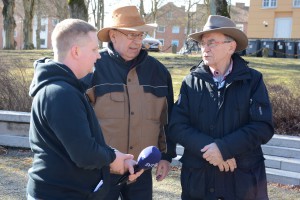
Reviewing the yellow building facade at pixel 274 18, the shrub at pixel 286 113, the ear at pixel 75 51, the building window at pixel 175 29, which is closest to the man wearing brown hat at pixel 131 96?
the ear at pixel 75 51

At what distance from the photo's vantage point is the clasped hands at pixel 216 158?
9.82 ft

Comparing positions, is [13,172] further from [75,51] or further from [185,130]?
[75,51]

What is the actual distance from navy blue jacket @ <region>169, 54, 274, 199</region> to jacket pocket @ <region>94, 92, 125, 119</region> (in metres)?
0.43

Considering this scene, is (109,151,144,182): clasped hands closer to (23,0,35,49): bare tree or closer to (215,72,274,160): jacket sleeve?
(215,72,274,160): jacket sleeve

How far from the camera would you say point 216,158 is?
3002 mm

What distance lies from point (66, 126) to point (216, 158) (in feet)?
4.08

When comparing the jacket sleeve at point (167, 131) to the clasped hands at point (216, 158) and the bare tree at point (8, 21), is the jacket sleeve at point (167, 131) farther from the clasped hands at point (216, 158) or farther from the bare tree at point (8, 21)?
the bare tree at point (8, 21)

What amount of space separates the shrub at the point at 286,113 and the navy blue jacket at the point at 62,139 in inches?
182

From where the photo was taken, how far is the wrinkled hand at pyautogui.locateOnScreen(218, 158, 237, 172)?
9.92 ft

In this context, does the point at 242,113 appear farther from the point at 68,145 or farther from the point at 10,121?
the point at 10,121

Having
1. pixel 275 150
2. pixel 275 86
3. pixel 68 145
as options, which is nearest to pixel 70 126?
pixel 68 145

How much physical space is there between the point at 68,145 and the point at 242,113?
1417 millimetres

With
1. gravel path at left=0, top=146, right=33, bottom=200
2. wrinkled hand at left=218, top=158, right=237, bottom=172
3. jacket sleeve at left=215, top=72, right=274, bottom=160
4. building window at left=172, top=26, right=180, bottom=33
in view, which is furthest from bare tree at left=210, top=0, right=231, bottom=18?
building window at left=172, top=26, right=180, bottom=33

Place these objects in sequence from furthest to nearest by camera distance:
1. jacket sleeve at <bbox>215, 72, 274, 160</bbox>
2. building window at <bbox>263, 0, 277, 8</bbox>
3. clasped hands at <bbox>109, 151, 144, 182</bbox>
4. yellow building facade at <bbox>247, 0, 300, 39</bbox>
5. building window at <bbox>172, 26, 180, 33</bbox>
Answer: building window at <bbox>172, 26, 180, 33</bbox> → building window at <bbox>263, 0, 277, 8</bbox> → yellow building facade at <bbox>247, 0, 300, 39</bbox> → jacket sleeve at <bbox>215, 72, 274, 160</bbox> → clasped hands at <bbox>109, 151, 144, 182</bbox>
